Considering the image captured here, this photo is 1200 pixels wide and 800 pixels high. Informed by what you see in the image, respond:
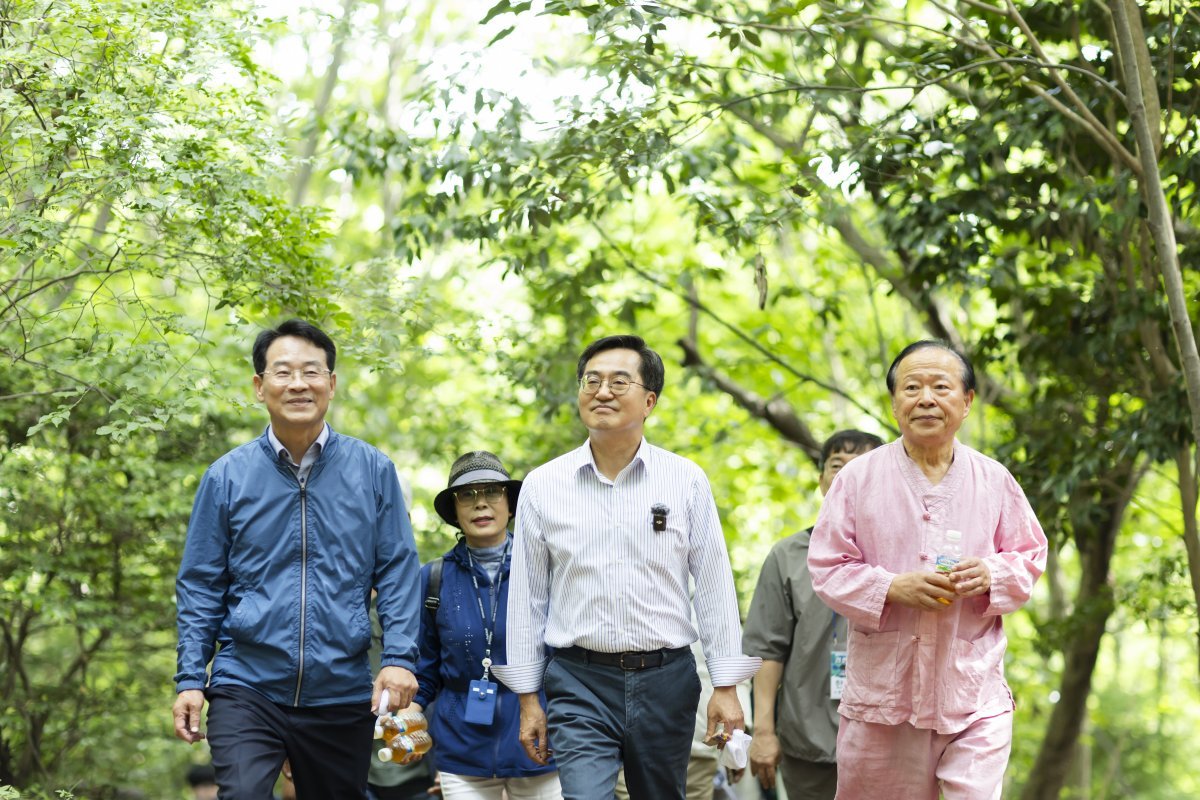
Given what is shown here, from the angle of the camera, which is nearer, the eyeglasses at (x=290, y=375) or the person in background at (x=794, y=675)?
the eyeglasses at (x=290, y=375)

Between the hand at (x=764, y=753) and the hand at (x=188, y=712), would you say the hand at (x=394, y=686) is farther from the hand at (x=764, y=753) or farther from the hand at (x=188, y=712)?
the hand at (x=764, y=753)

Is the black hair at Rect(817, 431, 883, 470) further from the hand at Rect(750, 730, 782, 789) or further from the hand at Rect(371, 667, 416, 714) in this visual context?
the hand at Rect(371, 667, 416, 714)

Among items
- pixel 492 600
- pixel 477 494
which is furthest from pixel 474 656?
pixel 477 494

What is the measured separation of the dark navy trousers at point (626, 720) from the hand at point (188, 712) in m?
1.13

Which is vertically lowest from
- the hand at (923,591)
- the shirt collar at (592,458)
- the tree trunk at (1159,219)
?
the hand at (923,591)

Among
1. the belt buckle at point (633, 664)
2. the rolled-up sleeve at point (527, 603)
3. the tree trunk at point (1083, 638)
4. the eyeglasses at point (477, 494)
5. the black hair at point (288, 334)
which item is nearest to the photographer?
the belt buckle at point (633, 664)

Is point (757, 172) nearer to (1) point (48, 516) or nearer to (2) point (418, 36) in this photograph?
(2) point (418, 36)

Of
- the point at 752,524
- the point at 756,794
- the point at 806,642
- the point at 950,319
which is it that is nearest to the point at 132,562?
the point at 756,794

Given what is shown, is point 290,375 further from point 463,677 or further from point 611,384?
point 463,677

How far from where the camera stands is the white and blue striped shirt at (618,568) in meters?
4.38

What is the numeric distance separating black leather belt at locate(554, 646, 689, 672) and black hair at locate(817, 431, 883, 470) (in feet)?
5.58

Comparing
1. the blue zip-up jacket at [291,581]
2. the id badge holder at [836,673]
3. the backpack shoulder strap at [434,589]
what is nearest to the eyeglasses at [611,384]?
the blue zip-up jacket at [291,581]

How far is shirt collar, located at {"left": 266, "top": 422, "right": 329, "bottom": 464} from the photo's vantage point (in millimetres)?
4668

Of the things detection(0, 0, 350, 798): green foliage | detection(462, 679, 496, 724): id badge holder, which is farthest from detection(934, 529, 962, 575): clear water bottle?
detection(0, 0, 350, 798): green foliage
